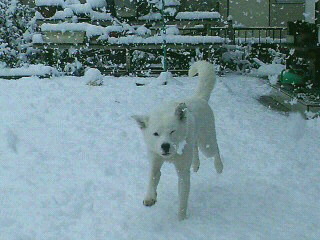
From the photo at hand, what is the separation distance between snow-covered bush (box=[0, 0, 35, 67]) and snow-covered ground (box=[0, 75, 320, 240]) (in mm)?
5764

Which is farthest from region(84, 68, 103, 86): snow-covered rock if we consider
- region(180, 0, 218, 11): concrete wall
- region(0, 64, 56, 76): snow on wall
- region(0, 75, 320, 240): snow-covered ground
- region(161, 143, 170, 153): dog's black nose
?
region(180, 0, 218, 11): concrete wall

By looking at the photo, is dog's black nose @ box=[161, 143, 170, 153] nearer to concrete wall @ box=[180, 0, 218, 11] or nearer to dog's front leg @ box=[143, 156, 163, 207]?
dog's front leg @ box=[143, 156, 163, 207]

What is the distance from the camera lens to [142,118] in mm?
3918

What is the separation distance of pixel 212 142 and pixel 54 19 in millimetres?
11069

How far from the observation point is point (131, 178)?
5105 millimetres

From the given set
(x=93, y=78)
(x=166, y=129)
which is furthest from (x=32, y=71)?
(x=166, y=129)

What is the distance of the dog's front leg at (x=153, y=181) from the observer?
13.5ft

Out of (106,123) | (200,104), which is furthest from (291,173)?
(106,123)

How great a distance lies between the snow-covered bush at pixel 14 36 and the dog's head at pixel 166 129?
1118cm

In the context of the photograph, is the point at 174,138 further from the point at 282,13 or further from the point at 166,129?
the point at 282,13

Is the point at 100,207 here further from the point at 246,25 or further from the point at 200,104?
the point at 246,25

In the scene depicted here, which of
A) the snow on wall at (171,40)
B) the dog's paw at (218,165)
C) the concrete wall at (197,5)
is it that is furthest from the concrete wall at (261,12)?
the dog's paw at (218,165)

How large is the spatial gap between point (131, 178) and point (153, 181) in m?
0.97

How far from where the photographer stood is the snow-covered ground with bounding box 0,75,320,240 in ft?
12.7
